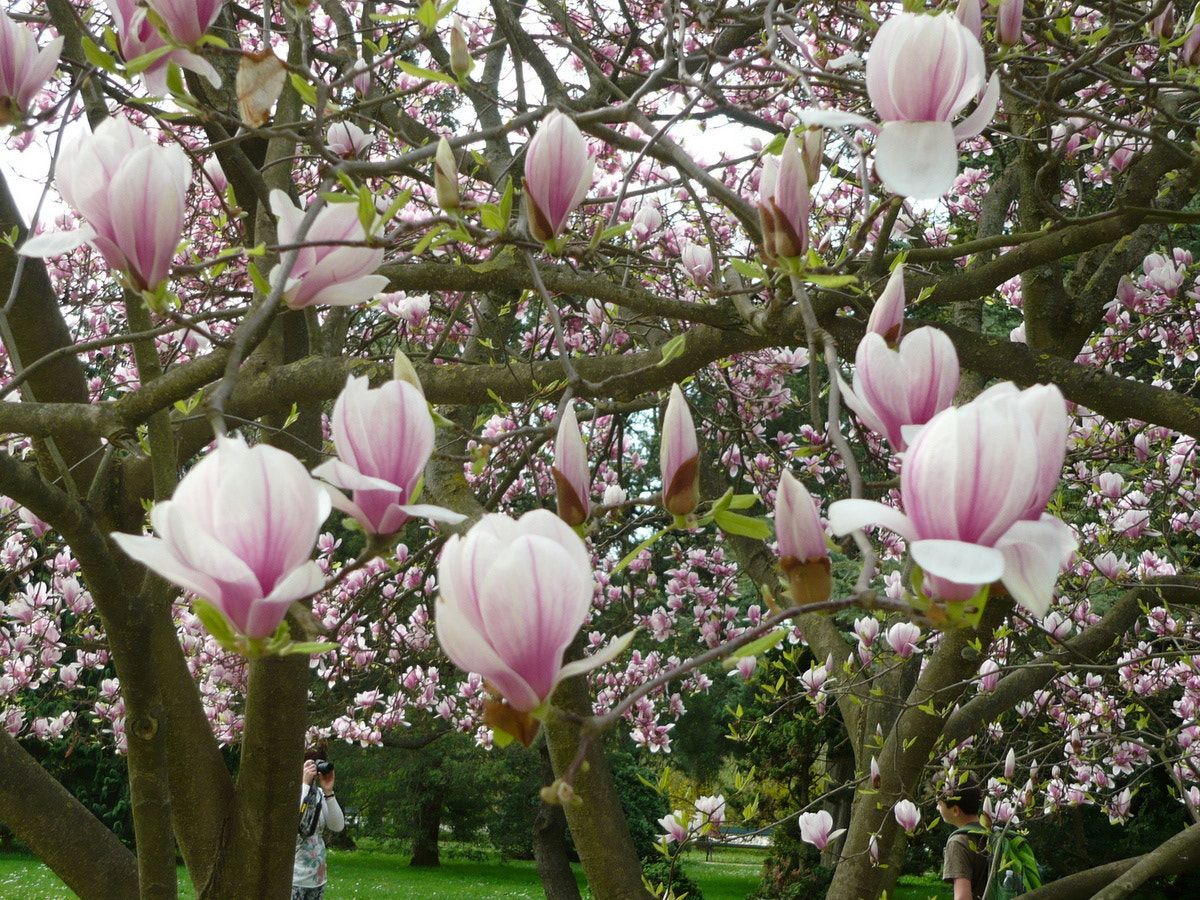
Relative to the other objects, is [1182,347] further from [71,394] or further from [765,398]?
[71,394]

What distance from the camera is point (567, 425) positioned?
834 mm

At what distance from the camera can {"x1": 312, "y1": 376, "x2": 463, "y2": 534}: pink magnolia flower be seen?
2.25 ft

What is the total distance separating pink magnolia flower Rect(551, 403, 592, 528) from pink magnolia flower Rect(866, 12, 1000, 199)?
31 centimetres

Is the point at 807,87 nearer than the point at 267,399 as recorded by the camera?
Yes

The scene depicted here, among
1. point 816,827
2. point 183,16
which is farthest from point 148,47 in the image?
point 816,827

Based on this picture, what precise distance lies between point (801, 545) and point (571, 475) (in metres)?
0.21

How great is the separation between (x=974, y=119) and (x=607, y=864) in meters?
2.28

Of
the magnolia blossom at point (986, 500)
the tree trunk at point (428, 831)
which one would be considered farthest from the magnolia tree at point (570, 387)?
the tree trunk at point (428, 831)

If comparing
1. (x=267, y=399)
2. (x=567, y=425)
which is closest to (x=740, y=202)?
(x=567, y=425)

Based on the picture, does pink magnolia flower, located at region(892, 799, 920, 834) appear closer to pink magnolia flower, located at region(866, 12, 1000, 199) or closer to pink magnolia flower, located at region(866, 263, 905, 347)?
pink magnolia flower, located at region(866, 263, 905, 347)

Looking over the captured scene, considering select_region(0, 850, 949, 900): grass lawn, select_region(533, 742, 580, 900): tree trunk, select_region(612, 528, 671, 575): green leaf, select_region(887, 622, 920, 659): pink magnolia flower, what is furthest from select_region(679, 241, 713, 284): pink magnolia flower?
select_region(0, 850, 949, 900): grass lawn

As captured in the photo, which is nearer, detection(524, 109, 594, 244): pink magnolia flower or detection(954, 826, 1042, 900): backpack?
detection(524, 109, 594, 244): pink magnolia flower

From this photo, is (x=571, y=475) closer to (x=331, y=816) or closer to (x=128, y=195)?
(x=128, y=195)

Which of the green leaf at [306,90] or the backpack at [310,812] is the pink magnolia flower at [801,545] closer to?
the green leaf at [306,90]
